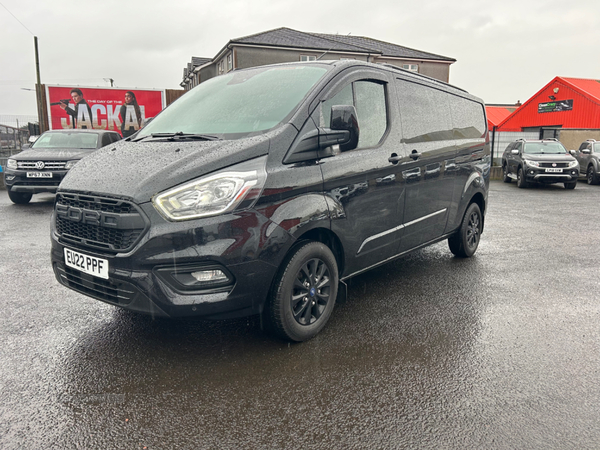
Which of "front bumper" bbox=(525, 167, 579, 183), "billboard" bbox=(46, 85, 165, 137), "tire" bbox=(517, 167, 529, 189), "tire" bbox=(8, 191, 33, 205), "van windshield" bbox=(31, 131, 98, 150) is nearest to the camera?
"tire" bbox=(8, 191, 33, 205)

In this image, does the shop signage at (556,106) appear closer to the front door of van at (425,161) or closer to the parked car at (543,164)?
the parked car at (543,164)

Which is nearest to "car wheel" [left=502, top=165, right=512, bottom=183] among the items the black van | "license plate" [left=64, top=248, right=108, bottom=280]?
the black van

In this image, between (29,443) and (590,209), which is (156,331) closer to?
(29,443)

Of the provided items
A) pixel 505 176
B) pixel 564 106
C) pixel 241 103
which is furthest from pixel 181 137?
pixel 564 106

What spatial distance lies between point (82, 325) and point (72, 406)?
1.22 m

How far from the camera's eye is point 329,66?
377cm

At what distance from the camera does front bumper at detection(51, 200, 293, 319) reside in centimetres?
281

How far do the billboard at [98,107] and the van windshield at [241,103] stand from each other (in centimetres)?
1940

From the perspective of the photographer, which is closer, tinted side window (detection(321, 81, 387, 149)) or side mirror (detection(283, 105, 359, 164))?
side mirror (detection(283, 105, 359, 164))

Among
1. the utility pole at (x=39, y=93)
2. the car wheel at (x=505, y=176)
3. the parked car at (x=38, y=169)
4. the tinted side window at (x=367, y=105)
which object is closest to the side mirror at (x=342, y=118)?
the tinted side window at (x=367, y=105)

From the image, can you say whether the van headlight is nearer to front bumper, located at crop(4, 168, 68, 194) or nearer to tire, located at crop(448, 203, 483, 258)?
tire, located at crop(448, 203, 483, 258)

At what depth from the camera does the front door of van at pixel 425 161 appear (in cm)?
432

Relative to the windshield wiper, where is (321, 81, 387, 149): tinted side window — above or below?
above

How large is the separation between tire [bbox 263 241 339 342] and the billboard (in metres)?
20.7
